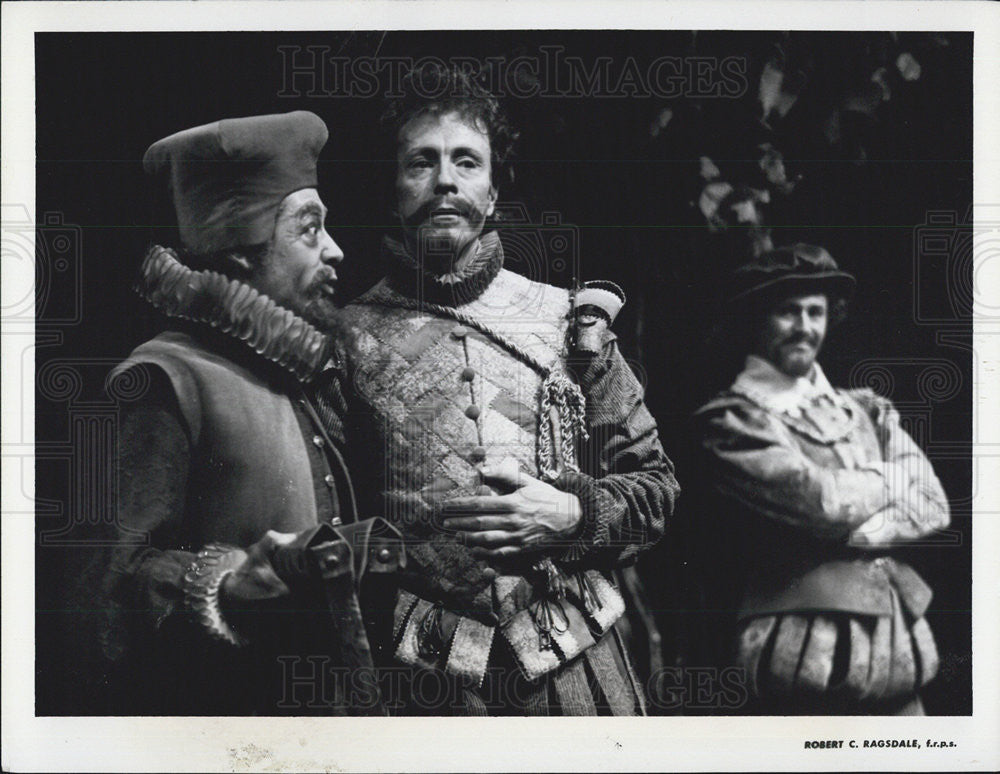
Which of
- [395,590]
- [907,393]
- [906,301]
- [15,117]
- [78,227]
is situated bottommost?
[395,590]

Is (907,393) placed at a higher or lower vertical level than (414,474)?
higher

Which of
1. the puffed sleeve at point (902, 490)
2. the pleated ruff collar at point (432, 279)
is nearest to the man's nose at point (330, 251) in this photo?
the pleated ruff collar at point (432, 279)

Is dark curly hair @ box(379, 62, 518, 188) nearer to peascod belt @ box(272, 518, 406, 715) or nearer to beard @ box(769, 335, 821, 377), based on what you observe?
beard @ box(769, 335, 821, 377)

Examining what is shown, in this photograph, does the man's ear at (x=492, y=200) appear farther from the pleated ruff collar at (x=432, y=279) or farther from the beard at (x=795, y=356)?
the beard at (x=795, y=356)

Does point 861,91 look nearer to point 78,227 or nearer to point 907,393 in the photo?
point 907,393

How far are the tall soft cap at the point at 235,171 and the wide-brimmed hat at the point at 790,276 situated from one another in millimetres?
1253

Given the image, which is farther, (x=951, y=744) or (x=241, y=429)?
(x=951, y=744)

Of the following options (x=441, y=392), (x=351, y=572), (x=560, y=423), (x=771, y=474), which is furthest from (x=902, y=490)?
(x=351, y=572)

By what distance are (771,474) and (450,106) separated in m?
1.38

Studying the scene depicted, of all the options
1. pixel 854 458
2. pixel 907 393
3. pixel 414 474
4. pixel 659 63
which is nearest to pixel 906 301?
pixel 907 393

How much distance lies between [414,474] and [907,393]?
56.9 inches

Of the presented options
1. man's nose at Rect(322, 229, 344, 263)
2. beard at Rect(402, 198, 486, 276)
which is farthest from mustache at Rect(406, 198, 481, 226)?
man's nose at Rect(322, 229, 344, 263)

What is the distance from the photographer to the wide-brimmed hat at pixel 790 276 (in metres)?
3.24

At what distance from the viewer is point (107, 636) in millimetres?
3174
